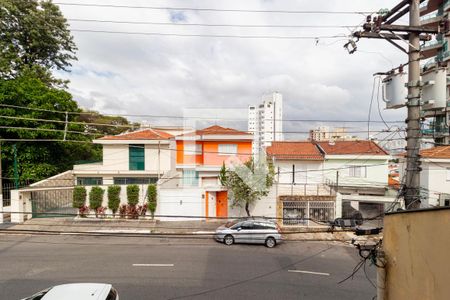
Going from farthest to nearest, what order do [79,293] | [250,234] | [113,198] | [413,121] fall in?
[113,198]
[250,234]
[79,293]
[413,121]

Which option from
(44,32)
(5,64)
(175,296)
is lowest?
(175,296)

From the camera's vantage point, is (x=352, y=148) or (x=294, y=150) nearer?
(x=294, y=150)

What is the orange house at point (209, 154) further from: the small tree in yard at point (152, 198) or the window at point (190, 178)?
the small tree in yard at point (152, 198)

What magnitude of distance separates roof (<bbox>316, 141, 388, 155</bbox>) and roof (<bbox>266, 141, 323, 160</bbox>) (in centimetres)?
118

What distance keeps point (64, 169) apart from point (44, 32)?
12.8m

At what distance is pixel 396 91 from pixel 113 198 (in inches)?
701

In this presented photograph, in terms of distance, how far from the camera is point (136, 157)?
2286 centimetres

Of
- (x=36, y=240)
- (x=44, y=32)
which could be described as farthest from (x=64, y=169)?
(x=44, y=32)

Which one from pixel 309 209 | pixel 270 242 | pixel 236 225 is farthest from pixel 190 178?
pixel 309 209

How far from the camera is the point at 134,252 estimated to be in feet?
39.7

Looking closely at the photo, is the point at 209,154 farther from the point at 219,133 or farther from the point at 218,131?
the point at 218,131

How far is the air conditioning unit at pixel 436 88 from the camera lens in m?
5.11

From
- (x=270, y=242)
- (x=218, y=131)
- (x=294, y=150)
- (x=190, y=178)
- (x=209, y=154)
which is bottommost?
(x=270, y=242)

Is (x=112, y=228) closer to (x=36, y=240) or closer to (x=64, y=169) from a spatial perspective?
(x=36, y=240)
